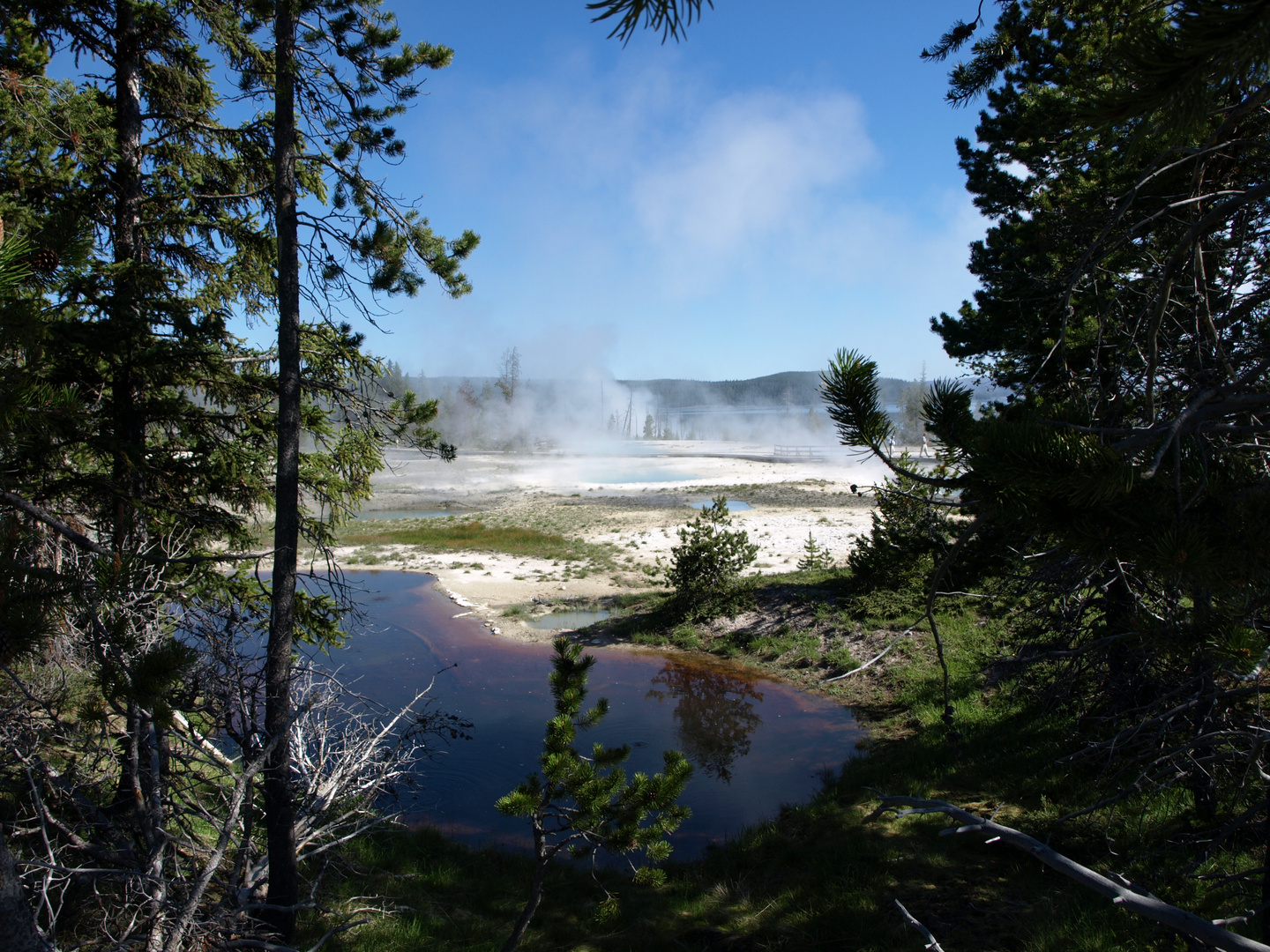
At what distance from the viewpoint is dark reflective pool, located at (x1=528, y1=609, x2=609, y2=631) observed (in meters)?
17.7

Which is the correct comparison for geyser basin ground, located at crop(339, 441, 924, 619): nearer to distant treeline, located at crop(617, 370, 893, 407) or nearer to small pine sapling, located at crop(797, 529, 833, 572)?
small pine sapling, located at crop(797, 529, 833, 572)

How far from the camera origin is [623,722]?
479 inches

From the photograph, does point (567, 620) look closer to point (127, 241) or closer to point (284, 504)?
point (284, 504)

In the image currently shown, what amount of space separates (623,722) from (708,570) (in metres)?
5.75

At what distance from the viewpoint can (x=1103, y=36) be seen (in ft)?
14.3

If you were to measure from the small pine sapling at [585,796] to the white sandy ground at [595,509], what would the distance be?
2471 mm

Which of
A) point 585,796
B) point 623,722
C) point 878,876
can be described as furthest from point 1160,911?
point 623,722

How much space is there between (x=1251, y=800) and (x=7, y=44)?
12.6 metres

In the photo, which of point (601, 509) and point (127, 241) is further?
point (601, 509)

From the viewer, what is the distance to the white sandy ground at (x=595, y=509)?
21.5 m

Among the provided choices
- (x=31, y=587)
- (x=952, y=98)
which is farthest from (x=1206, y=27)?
(x=31, y=587)

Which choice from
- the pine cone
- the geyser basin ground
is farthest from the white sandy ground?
the pine cone

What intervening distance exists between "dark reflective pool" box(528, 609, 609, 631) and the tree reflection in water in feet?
11.6

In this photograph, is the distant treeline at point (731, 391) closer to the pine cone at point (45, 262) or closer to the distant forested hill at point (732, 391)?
the distant forested hill at point (732, 391)
